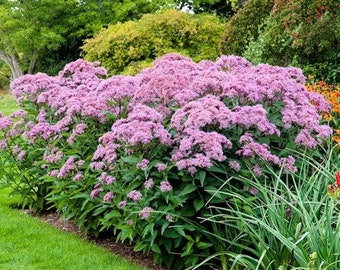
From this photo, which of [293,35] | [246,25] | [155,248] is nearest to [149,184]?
[155,248]

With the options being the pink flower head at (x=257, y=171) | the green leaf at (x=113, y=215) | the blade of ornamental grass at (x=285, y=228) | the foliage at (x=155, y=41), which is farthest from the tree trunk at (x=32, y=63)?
the pink flower head at (x=257, y=171)

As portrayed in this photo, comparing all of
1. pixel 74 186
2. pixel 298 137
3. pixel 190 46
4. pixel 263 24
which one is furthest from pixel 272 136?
pixel 190 46

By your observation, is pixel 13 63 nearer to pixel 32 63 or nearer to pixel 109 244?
pixel 32 63

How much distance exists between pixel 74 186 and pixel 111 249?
25.7 inches

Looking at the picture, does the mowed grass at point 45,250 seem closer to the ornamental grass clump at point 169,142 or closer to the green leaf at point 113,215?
the ornamental grass clump at point 169,142

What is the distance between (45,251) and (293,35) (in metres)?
4.77

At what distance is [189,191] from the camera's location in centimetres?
361

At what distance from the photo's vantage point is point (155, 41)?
1230 centimetres

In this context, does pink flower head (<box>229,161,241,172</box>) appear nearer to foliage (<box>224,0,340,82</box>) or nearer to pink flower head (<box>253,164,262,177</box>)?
pink flower head (<box>253,164,262,177</box>)

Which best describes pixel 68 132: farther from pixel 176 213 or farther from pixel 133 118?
pixel 176 213

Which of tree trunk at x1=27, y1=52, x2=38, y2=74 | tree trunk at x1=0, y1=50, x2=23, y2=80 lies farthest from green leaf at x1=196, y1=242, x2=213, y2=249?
tree trunk at x1=0, y1=50, x2=23, y2=80

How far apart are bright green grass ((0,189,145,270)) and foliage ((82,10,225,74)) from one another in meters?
7.29

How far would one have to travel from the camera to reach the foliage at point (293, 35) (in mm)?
7273

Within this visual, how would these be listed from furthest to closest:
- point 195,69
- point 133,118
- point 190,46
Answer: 1. point 190,46
2. point 195,69
3. point 133,118
